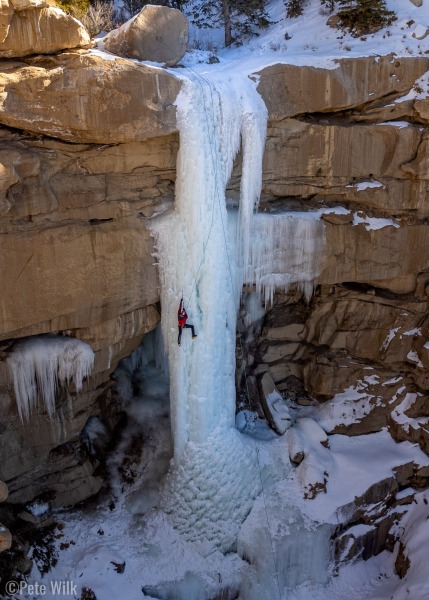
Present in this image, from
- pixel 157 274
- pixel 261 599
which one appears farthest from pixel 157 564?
pixel 157 274

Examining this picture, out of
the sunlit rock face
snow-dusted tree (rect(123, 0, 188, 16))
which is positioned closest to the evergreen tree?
the sunlit rock face

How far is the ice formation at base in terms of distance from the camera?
8.38m

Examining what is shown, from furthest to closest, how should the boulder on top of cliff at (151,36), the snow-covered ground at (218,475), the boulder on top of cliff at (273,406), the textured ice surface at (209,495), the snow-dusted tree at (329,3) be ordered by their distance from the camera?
the boulder on top of cliff at (273,406) → the snow-dusted tree at (329,3) → the textured ice surface at (209,495) → the snow-covered ground at (218,475) → the boulder on top of cliff at (151,36)

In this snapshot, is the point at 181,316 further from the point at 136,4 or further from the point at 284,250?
the point at 136,4

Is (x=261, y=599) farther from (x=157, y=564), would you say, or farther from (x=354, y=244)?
(x=354, y=244)

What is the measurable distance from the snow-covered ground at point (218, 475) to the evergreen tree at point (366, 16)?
0.68 feet

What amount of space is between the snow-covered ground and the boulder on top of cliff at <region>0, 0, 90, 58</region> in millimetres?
1833

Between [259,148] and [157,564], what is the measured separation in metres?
7.19

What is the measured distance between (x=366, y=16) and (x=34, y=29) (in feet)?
20.7

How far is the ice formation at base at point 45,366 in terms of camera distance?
838 cm

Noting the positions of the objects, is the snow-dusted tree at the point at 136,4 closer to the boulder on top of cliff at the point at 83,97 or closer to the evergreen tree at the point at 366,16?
the evergreen tree at the point at 366,16

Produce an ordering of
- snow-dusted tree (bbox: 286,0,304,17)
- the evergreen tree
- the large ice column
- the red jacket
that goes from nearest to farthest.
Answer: the large ice column → the red jacket → the evergreen tree → snow-dusted tree (bbox: 286,0,304,17)

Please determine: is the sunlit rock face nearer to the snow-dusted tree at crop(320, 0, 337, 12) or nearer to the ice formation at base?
the ice formation at base

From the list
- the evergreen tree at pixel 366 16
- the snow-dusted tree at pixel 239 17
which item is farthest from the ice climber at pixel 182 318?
the snow-dusted tree at pixel 239 17
